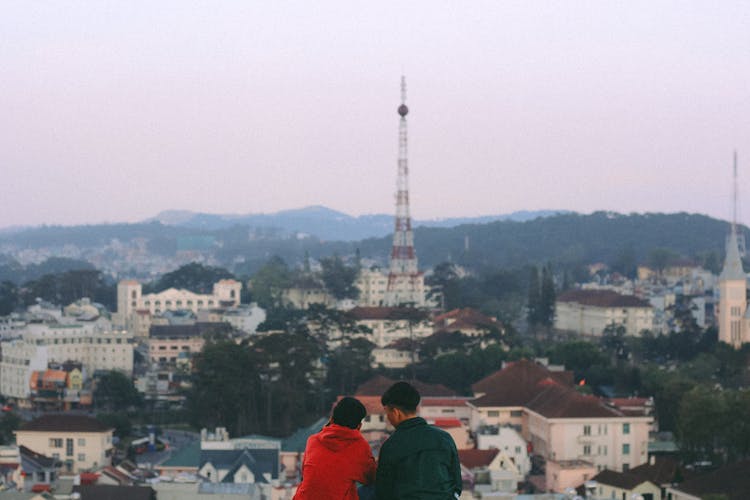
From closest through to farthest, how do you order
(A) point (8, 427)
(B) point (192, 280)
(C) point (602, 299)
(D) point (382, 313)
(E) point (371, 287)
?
(A) point (8, 427) → (D) point (382, 313) → (C) point (602, 299) → (E) point (371, 287) → (B) point (192, 280)

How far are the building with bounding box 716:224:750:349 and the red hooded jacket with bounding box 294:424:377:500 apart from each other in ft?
126

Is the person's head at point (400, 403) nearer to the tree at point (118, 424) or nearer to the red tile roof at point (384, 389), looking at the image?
the tree at point (118, 424)

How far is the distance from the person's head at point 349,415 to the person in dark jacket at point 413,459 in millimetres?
200

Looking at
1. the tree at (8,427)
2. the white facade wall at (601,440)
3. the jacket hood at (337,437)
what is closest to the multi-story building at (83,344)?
the tree at (8,427)

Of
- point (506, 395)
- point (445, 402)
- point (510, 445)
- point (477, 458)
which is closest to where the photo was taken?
point (477, 458)

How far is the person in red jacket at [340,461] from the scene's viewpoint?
185 inches

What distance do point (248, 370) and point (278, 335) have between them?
3.57 m

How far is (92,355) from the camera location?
41906mm

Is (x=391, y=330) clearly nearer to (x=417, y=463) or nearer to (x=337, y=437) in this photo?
(x=337, y=437)

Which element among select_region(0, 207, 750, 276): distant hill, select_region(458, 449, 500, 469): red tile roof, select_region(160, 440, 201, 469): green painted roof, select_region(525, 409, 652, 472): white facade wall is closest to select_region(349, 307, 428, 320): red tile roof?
select_region(525, 409, 652, 472): white facade wall

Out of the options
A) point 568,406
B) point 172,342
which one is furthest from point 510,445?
point 172,342

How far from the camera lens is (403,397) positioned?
455cm

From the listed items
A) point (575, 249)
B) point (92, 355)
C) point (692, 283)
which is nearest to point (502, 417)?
point (92, 355)

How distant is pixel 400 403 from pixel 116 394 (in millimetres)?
30702
